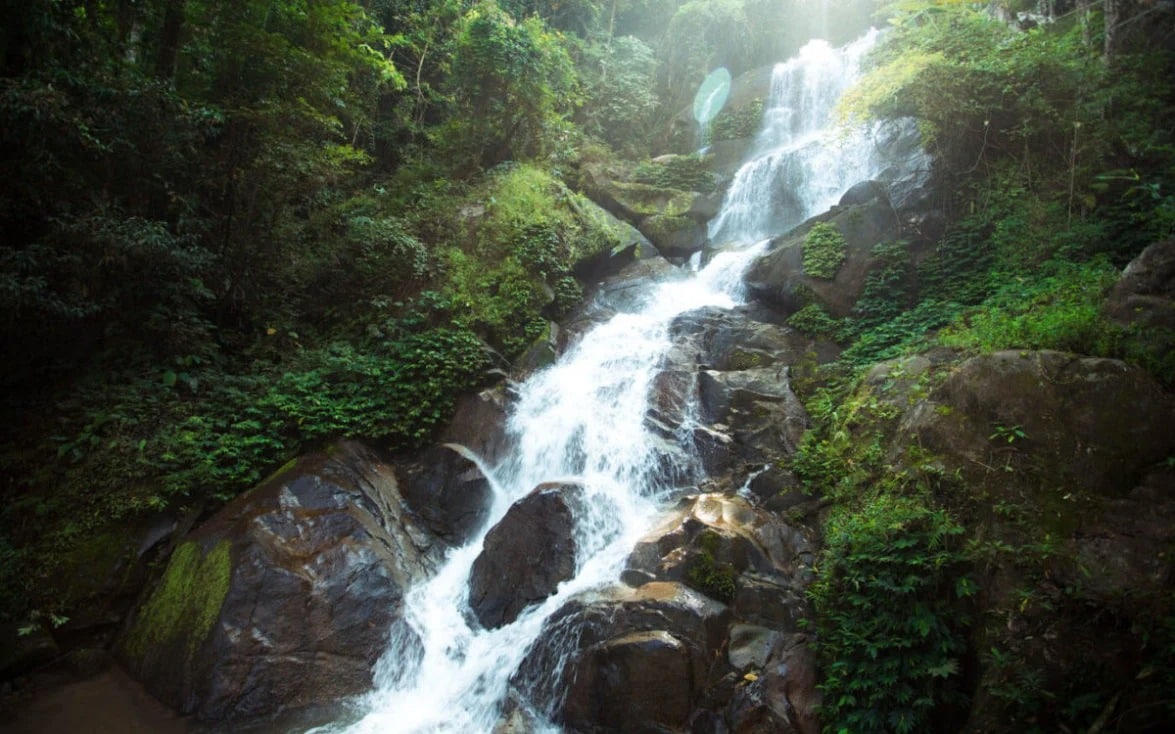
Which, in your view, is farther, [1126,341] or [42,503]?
[42,503]

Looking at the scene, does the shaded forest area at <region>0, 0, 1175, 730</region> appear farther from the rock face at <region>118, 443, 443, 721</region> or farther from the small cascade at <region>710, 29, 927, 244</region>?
the small cascade at <region>710, 29, 927, 244</region>

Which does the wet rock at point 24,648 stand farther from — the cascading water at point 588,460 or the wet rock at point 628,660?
the wet rock at point 628,660

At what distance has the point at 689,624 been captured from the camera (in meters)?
5.29

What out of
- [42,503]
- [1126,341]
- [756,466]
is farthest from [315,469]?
[1126,341]

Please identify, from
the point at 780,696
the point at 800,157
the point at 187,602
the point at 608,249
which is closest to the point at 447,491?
the point at 187,602

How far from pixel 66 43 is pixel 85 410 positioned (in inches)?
191

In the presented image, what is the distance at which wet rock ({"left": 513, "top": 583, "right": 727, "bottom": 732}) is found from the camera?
16.4 ft

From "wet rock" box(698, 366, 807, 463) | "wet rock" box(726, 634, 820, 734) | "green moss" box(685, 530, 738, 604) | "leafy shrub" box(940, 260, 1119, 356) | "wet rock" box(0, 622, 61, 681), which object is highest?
"leafy shrub" box(940, 260, 1119, 356)

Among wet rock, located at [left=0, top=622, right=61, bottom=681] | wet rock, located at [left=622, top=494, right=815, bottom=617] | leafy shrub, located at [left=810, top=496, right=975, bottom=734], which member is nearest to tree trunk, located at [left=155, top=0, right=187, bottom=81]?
wet rock, located at [left=0, top=622, right=61, bottom=681]

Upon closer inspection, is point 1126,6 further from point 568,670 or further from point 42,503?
point 42,503

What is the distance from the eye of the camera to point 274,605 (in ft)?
20.2

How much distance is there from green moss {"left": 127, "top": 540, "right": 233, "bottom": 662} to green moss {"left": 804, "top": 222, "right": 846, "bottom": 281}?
10142mm

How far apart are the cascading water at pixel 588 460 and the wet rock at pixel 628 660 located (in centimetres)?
46

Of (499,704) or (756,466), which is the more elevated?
(756,466)
